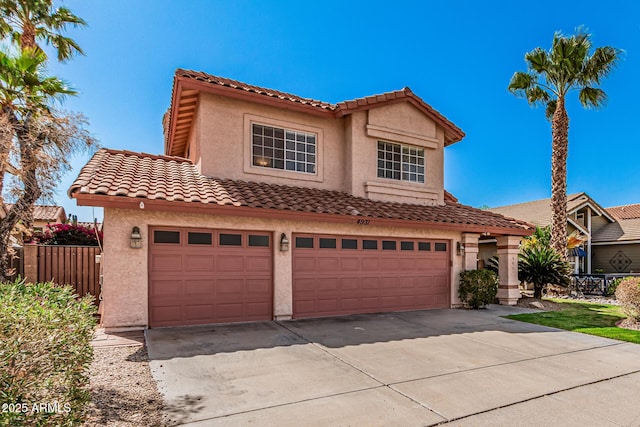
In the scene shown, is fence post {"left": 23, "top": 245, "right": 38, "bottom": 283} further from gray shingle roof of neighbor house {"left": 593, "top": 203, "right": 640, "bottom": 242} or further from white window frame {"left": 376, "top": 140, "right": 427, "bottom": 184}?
gray shingle roof of neighbor house {"left": 593, "top": 203, "right": 640, "bottom": 242}

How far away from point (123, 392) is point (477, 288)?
445 inches

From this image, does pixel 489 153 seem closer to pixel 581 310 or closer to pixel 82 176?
pixel 581 310

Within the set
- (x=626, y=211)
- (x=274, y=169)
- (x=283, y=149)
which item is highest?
(x=283, y=149)

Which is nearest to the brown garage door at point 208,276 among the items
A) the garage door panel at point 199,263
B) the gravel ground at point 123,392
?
the garage door panel at point 199,263

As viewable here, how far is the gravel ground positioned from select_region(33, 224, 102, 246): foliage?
8.47 meters

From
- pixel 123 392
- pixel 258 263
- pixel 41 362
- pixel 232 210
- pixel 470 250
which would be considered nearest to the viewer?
pixel 41 362

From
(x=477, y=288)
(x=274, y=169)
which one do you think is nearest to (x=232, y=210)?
(x=274, y=169)

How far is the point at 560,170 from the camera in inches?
755

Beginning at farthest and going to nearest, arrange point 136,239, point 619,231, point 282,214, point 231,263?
point 619,231, point 231,263, point 282,214, point 136,239

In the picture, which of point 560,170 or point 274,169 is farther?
point 560,170

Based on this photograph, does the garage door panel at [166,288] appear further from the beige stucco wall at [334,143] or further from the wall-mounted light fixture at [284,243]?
the beige stucco wall at [334,143]

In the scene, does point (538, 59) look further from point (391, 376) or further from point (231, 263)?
point (391, 376)

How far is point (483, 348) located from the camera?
7547 millimetres

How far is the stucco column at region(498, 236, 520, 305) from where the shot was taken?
14.1 metres
